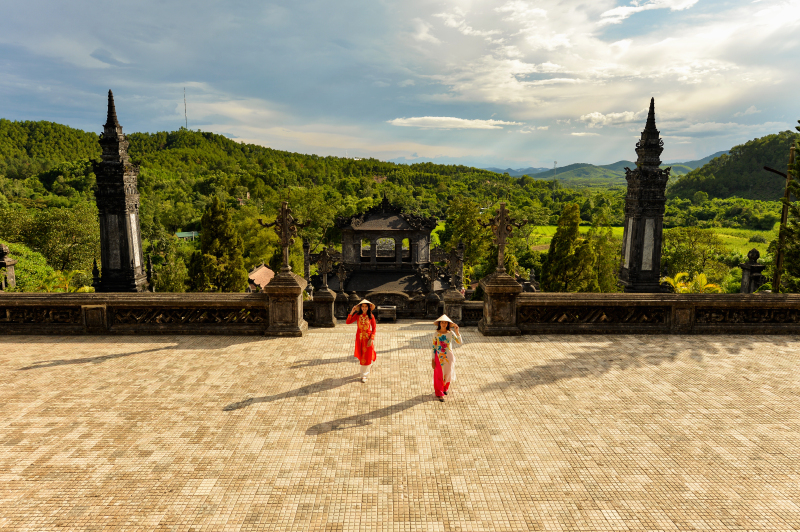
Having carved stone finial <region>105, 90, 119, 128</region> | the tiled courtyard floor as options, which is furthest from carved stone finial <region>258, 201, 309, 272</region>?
carved stone finial <region>105, 90, 119, 128</region>

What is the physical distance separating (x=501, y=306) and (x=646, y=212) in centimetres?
1235

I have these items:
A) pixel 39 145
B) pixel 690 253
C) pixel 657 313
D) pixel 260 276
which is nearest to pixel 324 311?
pixel 657 313

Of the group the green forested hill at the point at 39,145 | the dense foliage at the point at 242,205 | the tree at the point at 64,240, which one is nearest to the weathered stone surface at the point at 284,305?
the dense foliage at the point at 242,205

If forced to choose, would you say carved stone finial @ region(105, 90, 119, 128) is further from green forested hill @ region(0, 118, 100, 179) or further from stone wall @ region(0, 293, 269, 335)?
green forested hill @ region(0, 118, 100, 179)

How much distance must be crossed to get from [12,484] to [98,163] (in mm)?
17122

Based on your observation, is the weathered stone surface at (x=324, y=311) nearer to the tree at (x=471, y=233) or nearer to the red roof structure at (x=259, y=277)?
the red roof structure at (x=259, y=277)

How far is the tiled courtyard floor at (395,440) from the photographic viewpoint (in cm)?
523

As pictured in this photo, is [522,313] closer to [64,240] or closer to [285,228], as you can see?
[285,228]

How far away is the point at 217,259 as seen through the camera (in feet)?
111

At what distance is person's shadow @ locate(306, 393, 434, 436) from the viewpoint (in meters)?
6.98

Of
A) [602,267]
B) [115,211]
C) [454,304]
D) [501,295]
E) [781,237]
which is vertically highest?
[115,211]

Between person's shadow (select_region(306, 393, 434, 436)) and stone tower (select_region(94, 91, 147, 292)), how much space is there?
1603 cm

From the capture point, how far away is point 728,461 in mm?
6219

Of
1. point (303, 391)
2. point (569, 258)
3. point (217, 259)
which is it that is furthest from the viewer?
point (217, 259)
